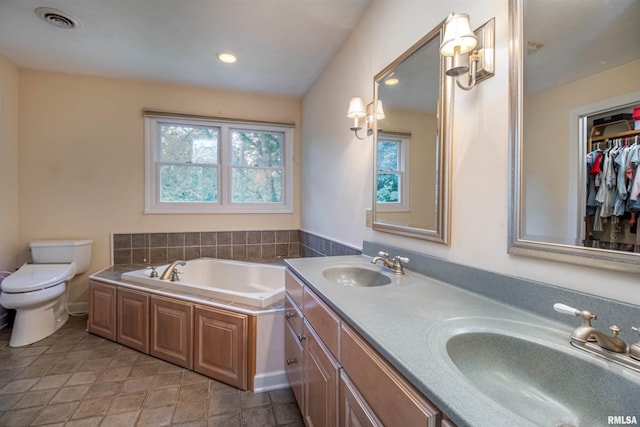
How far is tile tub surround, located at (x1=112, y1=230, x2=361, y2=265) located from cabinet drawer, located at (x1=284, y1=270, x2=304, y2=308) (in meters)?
1.01

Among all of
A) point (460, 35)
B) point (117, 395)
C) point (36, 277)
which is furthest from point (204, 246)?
point (460, 35)

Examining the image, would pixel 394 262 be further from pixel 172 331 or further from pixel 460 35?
pixel 172 331

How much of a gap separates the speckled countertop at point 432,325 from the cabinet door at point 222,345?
814mm

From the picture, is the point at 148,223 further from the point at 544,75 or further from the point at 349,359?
the point at 544,75

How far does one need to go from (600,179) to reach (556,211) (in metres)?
0.14

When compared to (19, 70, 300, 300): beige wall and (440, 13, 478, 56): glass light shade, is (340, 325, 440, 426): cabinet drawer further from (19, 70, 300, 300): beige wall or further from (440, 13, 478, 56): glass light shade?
(19, 70, 300, 300): beige wall

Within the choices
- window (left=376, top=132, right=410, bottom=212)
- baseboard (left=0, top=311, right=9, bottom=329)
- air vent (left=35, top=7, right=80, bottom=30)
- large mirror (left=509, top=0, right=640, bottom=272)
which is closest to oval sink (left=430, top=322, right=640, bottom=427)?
large mirror (left=509, top=0, right=640, bottom=272)

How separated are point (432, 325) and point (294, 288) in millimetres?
914

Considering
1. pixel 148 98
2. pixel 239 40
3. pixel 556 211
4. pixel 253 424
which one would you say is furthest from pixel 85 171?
pixel 556 211

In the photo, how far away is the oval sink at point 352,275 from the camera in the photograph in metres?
1.58

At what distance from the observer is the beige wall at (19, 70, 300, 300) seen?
2871 millimetres

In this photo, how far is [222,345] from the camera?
A: 6.33ft

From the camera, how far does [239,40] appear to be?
7.55 feet

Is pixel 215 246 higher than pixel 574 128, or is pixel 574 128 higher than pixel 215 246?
pixel 574 128
